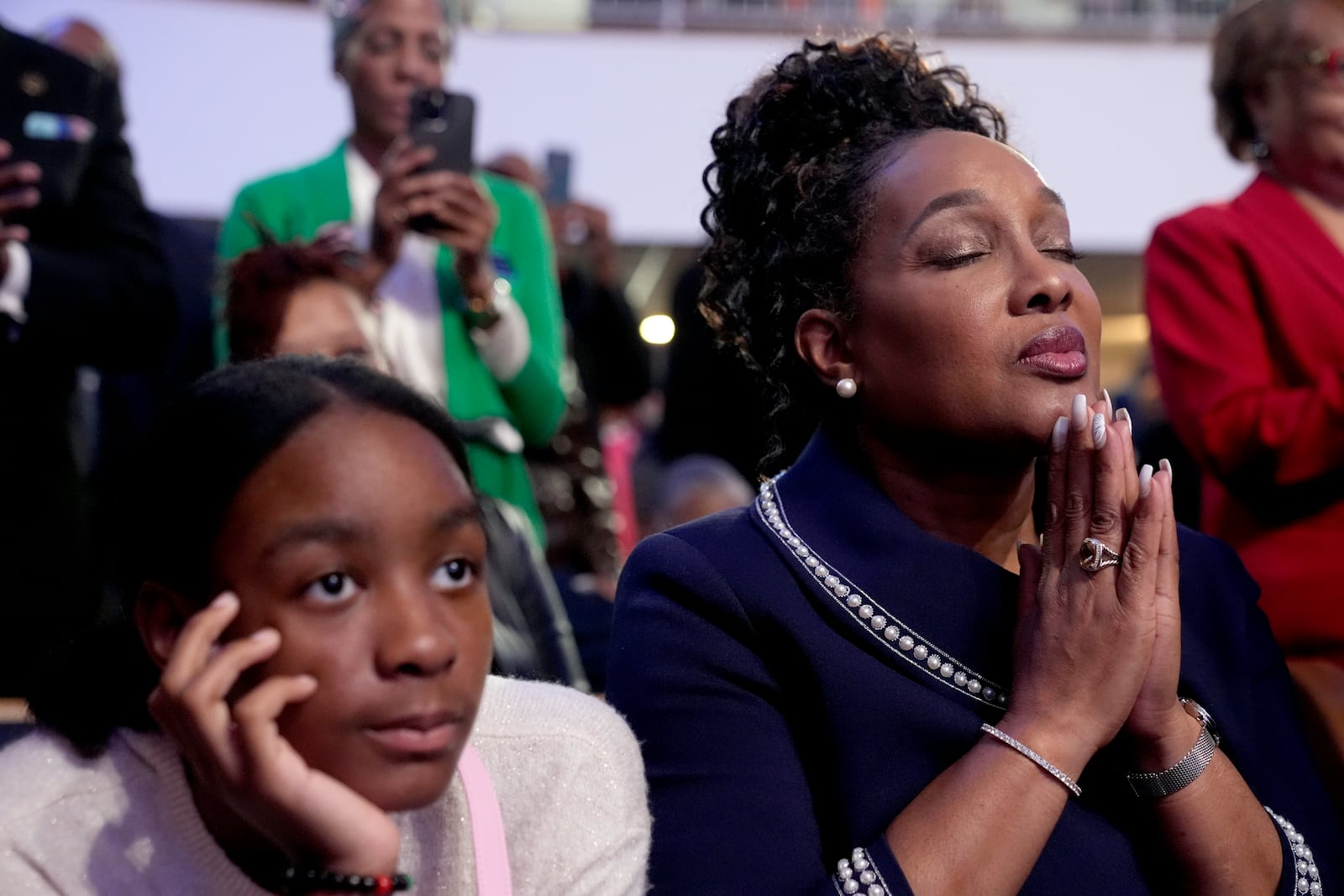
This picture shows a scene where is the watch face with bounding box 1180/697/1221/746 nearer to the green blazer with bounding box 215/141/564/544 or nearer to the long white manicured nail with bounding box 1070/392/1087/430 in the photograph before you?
the long white manicured nail with bounding box 1070/392/1087/430

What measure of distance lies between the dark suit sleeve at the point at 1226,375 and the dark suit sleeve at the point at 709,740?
1.02m

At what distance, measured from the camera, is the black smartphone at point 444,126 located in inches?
111

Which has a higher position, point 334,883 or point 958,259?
point 958,259

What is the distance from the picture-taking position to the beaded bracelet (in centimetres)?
122

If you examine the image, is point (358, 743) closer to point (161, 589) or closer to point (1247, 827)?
point (161, 589)

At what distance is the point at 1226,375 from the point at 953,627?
0.93 m

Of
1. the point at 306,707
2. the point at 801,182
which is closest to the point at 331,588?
the point at 306,707

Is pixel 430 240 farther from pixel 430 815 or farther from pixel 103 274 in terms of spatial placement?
pixel 430 815

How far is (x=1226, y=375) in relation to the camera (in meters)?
2.33

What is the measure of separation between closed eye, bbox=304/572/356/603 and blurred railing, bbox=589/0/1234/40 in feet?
27.6

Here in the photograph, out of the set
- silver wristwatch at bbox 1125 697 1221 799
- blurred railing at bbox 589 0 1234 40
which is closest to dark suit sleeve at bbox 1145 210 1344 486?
silver wristwatch at bbox 1125 697 1221 799

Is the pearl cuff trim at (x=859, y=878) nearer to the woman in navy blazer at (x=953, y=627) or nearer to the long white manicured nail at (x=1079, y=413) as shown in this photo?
the woman in navy blazer at (x=953, y=627)

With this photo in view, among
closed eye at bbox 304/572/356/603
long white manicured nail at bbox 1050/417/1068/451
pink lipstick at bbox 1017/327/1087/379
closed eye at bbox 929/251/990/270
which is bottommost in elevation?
closed eye at bbox 304/572/356/603

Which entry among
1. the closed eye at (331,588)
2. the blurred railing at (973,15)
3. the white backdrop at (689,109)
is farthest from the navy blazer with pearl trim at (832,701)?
the blurred railing at (973,15)
